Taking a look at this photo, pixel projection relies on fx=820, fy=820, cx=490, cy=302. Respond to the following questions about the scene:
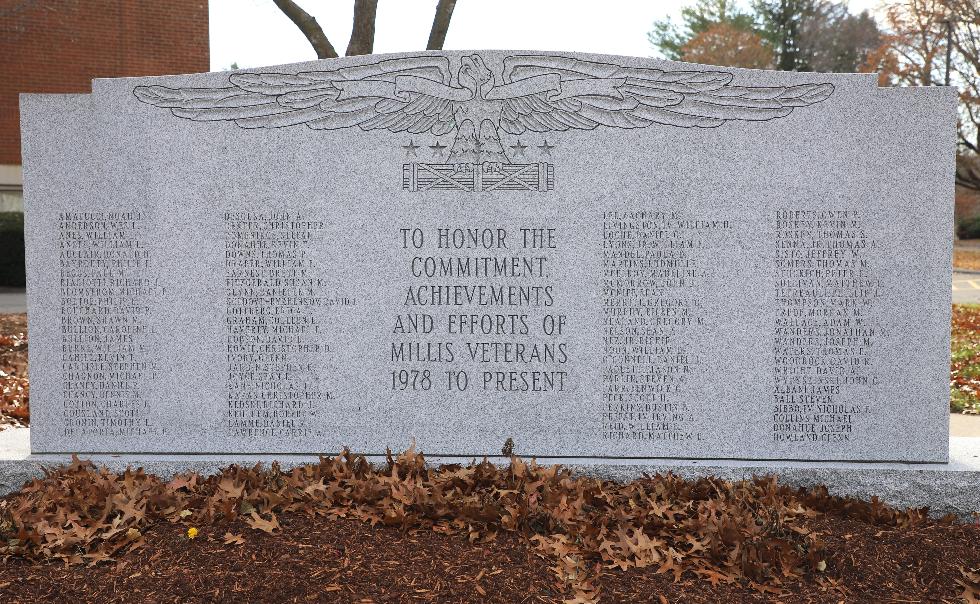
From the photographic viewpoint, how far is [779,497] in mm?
4668

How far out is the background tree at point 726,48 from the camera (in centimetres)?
4319

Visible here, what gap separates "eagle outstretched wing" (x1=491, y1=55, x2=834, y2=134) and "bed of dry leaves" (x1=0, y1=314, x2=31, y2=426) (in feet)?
14.6

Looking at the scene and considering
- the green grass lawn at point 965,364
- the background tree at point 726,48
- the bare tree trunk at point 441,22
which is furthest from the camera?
the background tree at point 726,48

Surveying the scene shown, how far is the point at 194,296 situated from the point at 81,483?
1339 millimetres

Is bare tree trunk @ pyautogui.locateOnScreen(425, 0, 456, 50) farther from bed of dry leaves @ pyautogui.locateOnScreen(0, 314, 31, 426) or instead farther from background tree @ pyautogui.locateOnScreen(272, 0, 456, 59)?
bed of dry leaves @ pyautogui.locateOnScreen(0, 314, 31, 426)

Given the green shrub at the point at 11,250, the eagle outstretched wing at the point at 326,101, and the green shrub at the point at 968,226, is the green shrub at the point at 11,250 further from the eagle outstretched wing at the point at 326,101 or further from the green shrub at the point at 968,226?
the green shrub at the point at 968,226

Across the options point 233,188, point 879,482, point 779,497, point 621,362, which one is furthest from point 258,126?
point 879,482

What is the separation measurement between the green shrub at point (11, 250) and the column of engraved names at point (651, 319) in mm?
19074

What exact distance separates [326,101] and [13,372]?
5960mm

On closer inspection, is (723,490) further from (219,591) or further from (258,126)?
(258,126)

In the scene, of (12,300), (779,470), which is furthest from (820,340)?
(12,300)

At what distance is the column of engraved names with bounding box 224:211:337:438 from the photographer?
5371 millimetres

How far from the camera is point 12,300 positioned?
1702 cm

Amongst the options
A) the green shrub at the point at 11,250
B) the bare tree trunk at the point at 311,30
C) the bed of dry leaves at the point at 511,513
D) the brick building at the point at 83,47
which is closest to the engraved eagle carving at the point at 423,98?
the bed of dry leaves at the point at 511,513
